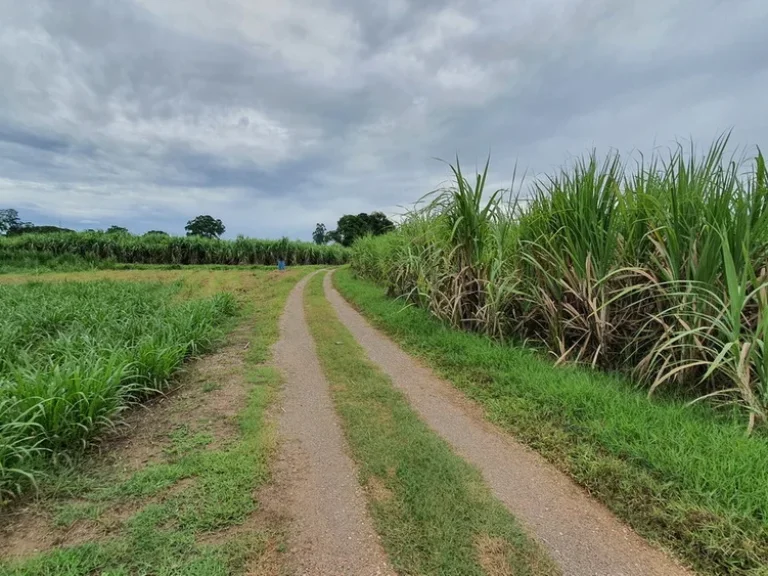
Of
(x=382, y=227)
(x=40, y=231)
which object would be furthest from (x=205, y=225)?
(x=382, y=227)

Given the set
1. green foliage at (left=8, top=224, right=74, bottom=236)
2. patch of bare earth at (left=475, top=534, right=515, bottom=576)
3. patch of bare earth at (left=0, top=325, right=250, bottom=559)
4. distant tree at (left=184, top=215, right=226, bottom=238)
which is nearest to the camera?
patch of bare earth at (left=475, top=534, right=515, bottom=576)

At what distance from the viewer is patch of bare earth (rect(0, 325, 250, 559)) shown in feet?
6.18

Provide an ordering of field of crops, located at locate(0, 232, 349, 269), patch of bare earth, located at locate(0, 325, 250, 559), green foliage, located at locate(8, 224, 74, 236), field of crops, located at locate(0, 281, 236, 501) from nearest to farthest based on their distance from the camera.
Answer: patch of bare earth, located at locate(0, 325, 250, 559) → field of crops, located at locate(0, 281, 236, 501) → field of crops, located at locate(0, 232, 349, 269) → green foliage, located at locate(8, 224, 74, 236)

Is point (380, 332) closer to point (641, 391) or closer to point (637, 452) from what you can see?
point (641, 391)

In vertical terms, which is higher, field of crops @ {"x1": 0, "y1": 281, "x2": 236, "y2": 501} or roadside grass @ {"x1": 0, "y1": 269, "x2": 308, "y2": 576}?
field of crops @ {"x1": 0, "y1": 281, "x2": 236, "y2": 501}

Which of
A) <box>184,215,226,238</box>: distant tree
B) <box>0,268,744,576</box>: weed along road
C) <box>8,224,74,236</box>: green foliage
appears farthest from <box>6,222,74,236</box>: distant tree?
<box>0,268,744,576</box>: weed along road

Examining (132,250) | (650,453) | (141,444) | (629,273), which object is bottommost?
(141,444)

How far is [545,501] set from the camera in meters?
2.12

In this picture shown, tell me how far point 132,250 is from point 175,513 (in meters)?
35.4

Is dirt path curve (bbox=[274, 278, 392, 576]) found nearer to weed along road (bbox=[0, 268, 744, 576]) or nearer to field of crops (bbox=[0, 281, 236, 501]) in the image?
weed along road (bbox=[0, 268, 744, 576])

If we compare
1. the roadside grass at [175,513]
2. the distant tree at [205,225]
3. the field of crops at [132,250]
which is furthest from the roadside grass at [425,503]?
the distant tree at [205,225]

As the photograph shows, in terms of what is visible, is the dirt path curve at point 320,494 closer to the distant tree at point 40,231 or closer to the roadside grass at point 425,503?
the roadside grass at point 425,503

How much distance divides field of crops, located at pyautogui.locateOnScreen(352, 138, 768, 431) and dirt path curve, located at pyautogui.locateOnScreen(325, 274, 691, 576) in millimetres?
1206

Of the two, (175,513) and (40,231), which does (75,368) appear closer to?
(175,513)
